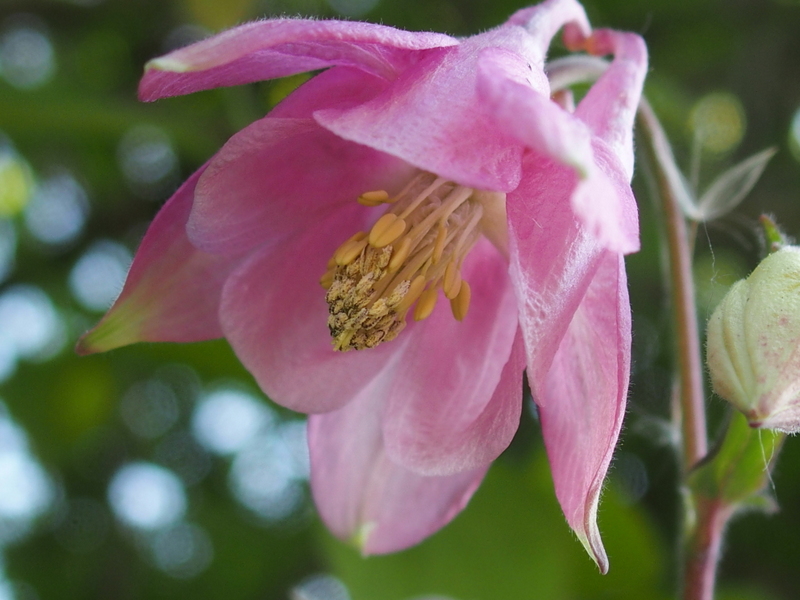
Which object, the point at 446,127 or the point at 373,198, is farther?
the point at 373,198

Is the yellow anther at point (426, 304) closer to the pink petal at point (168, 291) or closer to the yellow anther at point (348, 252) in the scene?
the yellow anther at point (348, 252)

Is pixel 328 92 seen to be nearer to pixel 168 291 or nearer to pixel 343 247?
pixel 343 247

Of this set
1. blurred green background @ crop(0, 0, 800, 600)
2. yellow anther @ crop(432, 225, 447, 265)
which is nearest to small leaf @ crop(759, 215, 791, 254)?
yellow anther @ crop(432, 225, 447, 265)

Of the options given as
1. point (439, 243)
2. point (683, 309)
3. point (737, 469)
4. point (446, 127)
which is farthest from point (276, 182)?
point (737, 469)

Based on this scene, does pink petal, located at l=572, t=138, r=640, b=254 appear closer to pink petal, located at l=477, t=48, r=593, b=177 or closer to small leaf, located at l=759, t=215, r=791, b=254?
pink petal, located at l=477, t=48, r=593, b=177

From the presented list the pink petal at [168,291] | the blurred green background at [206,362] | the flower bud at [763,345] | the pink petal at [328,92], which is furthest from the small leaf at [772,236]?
the blurred green background at [206,362]

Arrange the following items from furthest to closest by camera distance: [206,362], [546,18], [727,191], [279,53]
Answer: [206,362]
[727,191]
[546,18]
[279,53]
